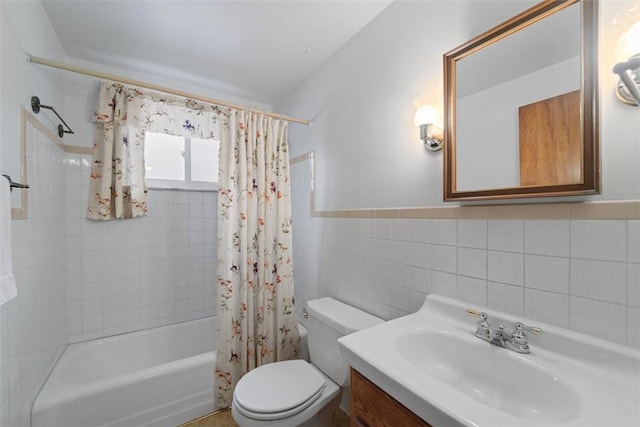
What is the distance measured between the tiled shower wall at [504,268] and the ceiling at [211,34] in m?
1.19

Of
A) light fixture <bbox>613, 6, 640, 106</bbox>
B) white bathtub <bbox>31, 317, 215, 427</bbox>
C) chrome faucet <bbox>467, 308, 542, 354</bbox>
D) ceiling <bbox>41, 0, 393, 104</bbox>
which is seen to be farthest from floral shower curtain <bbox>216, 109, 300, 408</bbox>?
light fixture <bbox>613, 6, 640, 106</bbox>

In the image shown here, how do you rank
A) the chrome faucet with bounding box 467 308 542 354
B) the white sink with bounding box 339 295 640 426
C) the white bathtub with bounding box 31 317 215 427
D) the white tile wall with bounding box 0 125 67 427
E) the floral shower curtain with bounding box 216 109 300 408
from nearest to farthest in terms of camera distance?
the white sink with bounding box 339 295 640 426, the chrome faucet with bounding box 467 308 542 354, the white tile wall with bounding box 0 125 67 427, the white bathtub with bounding box 31 317 215 427, the floral shower curtain with bounding box 216 109 300 408

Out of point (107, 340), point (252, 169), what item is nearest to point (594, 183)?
point (252, 169)

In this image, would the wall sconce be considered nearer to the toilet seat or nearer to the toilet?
the toilet

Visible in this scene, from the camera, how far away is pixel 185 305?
7.48ft

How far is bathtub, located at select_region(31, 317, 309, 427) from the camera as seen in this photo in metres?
1.31

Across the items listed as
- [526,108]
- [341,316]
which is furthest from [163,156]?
[526,108]

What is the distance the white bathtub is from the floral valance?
1583 mm

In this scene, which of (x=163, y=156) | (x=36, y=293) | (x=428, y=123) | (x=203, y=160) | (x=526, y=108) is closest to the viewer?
(x=526, y=108)

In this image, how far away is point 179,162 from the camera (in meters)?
2.29

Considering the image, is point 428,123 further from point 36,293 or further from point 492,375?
point 36,293

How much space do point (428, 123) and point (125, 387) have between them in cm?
209

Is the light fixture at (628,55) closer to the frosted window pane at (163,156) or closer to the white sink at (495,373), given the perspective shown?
the white sink at (495,373)

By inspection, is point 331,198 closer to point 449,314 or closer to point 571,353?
point 449,314
